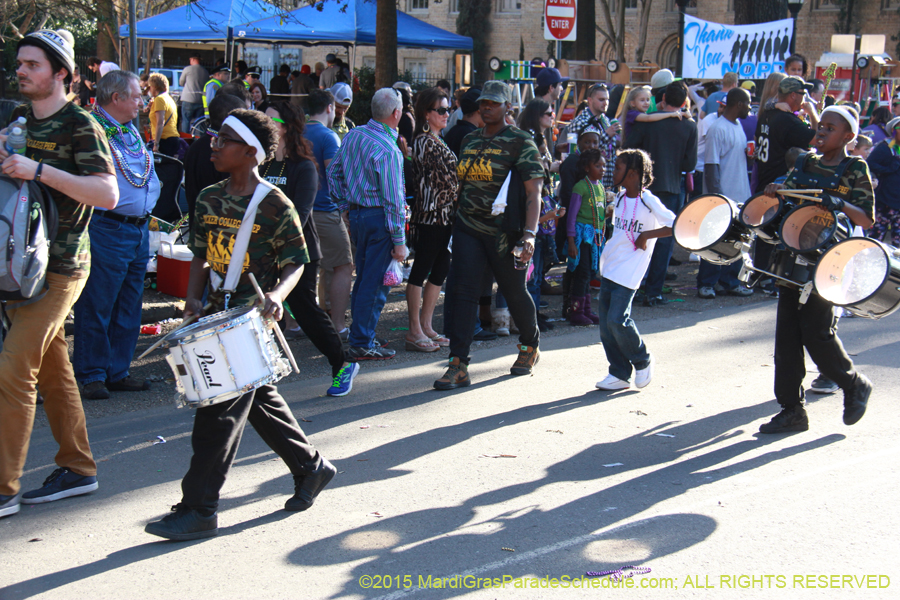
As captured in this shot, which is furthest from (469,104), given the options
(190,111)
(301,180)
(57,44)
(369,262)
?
(190,111)

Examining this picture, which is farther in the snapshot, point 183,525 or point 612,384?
point 612,384

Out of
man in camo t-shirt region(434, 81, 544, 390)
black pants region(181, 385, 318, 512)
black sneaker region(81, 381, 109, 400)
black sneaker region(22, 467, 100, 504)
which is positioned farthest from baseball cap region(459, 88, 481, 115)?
black sneaker region(22, 467, 100, 504)

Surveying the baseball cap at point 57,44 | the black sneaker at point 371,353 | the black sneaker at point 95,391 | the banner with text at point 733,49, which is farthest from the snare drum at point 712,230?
the banner with text at point 733,49

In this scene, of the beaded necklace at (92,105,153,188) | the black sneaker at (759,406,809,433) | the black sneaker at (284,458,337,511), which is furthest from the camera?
the beaded necklace at (92,105,153,188)

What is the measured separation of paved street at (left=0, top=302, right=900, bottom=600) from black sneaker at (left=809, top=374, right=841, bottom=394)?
107 mm

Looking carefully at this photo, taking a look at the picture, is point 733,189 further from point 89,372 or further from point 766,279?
point 89,372

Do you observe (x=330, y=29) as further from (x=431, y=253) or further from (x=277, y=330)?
(x=277, y=330)

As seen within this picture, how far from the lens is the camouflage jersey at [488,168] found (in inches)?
243

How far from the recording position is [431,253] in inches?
288

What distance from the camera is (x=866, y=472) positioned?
4734mm

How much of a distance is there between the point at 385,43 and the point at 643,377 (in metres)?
9.90

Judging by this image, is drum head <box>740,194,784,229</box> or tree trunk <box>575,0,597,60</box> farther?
tree trunk <box>575,0,597,60</box>

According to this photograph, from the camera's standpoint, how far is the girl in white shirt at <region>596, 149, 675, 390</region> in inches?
245

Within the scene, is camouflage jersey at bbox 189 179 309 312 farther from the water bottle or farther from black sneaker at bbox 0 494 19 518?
black sneaker at bbox 0 494 19 518
